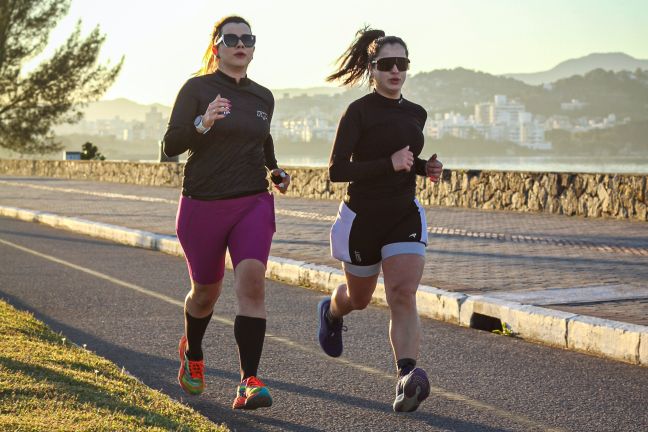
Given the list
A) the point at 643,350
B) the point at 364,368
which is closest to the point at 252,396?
the point at 364,368

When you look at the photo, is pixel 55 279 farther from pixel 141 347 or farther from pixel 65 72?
pixel 65 72

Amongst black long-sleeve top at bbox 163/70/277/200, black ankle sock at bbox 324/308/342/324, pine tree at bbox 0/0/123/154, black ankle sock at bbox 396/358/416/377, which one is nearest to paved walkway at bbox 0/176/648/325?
black ankle sock at bbox 324/308/342/324

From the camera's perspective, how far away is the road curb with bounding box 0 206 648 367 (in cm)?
712

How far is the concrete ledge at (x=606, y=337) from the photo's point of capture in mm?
7031

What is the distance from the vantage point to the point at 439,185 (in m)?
22.4

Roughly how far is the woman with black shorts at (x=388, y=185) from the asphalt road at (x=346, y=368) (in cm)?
49

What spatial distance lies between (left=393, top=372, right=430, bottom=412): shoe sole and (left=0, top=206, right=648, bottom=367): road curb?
7.30 ft

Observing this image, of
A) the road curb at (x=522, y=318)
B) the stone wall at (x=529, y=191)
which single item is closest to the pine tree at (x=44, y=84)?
the stone wall at (x=529, y=191)

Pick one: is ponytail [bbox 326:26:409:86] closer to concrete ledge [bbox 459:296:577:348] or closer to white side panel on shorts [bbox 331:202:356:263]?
white side panel on shorts [bbox 331:202:356:263]

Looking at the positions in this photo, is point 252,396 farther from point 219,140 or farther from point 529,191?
point 529,191

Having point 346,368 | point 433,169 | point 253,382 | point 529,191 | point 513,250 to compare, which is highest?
point 433,169

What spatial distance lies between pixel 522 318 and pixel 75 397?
3.89 m

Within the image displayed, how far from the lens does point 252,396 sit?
17.4 ft

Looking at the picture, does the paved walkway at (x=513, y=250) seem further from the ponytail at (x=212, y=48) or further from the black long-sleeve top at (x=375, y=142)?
the ponytail at (x=212, y=48)
